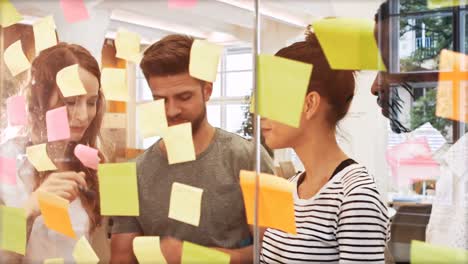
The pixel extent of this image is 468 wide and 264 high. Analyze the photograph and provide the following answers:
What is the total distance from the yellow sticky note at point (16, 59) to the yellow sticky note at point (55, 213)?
582mm

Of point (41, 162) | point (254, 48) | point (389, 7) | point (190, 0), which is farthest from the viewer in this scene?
point (41, 162)

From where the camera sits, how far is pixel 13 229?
9.09 ft

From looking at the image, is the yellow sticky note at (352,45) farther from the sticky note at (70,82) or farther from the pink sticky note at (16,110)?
the pink sticky note at (16,110)

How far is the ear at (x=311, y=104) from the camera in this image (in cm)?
220

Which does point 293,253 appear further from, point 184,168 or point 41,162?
point 41,162

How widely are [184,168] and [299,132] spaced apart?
0.51 metres

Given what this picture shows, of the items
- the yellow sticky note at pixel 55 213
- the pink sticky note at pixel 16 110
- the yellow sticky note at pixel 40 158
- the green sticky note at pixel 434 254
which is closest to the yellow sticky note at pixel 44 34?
the pink sticky note at pixel 16 110

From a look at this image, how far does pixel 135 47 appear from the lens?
2527mm

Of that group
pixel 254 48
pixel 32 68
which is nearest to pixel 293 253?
pixel 254 48

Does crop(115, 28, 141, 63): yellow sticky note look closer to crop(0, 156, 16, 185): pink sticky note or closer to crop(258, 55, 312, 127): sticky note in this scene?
crop(258, 55, 312, 127): sticky note

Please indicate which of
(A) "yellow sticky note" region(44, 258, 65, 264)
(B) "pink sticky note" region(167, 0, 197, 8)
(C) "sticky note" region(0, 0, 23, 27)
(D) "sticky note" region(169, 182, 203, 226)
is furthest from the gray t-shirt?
(C) "sticky note" region(0, 0, 23, 27)

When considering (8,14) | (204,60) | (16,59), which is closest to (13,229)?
(16,59)

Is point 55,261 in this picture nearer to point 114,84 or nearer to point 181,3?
point 114,84

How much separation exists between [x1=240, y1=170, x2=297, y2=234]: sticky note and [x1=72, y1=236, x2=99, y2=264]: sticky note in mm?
761
